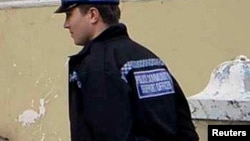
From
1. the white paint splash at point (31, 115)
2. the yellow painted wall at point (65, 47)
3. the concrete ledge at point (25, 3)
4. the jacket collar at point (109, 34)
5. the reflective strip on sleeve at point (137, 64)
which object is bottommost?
the white paint splash at point (31, 115)

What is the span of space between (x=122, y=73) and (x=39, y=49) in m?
4.11

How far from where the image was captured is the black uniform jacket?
2.84 m

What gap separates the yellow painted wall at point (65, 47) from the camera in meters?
5.92

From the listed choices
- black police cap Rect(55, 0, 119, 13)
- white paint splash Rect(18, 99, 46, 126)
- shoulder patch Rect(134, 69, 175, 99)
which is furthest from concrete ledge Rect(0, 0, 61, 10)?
shoulder patch Rect(134, 69, 175, 99)

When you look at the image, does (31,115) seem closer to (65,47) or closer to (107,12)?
(65,47)

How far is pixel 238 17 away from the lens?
581 cm

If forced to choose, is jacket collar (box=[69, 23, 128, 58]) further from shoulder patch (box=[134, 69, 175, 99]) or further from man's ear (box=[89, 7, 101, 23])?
shoulder patch (box=[134, 69, 175, 99])

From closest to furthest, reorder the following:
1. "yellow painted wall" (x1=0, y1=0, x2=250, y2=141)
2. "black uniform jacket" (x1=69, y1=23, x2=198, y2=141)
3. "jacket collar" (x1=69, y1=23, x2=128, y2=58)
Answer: "black uniform jacket" (x1=69, y1=23, x2=198, y2=141), "jacket collar" (x1=69, y1=23, x2=128, y2=58), "yellow painted wall" (x1=0, y1=0, x2=250, y2=141)

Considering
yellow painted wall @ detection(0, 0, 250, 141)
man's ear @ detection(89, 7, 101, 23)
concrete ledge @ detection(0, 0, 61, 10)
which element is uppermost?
man's ear @ detection(89, 7, 101, 23)

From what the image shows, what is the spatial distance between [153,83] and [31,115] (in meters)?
4.22

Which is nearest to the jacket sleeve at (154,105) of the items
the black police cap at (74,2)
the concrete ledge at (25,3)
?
the black police cap at (74,2)

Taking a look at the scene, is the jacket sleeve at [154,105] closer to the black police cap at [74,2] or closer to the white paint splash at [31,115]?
the black police cap at [74,2]

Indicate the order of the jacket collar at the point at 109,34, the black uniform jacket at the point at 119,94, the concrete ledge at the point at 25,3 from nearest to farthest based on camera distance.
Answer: the black uniform jacket at the point at 119,94 → the jacket collar at the point at 109,34 → the concrete ledge at the point at 25,3

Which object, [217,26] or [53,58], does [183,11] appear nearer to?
[217,26]
